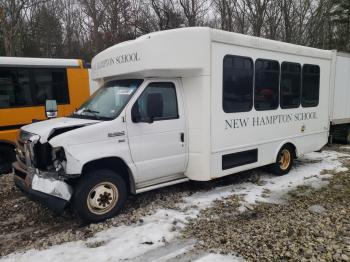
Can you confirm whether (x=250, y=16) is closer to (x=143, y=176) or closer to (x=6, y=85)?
(x=6, y=85)

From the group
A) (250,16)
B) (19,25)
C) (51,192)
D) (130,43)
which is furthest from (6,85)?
(250,16)

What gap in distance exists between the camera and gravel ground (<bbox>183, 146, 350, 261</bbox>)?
14.2 ft

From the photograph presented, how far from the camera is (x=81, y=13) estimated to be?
3058 centimetres

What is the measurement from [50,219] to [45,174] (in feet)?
3.01

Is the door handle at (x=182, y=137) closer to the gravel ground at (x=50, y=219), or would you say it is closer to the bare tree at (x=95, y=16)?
the gravel ground at (x=50, y=219)

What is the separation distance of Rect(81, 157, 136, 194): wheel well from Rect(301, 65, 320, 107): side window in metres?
4.80

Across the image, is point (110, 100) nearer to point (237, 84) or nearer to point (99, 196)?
point (99, 196)

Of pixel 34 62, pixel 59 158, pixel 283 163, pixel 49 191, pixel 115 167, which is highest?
pixel 34 62

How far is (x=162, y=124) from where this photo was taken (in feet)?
19.5

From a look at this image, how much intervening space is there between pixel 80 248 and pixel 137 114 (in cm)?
215

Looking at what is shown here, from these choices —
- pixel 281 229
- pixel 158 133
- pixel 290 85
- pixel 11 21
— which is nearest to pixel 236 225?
pixel 281 229

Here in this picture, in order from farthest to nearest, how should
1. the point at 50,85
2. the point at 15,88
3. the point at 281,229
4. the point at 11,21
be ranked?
the point at 11,21, the point at 50,85, the point at 15,88, the point at 281,229

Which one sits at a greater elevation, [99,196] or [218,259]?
[99,196]

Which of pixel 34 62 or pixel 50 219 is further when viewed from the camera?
pixel 34 62
